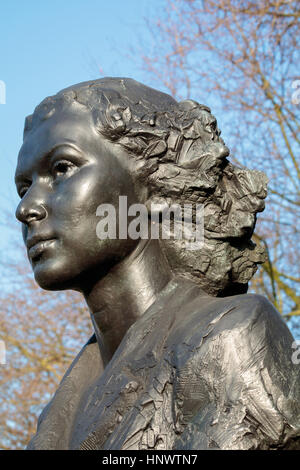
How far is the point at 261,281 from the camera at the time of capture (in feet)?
34.4

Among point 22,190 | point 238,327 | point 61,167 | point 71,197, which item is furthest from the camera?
point 22,190

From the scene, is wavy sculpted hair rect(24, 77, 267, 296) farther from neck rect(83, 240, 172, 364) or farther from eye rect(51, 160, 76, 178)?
eye rect(51, 160, 76, 178)

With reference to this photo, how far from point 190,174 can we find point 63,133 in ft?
1.92

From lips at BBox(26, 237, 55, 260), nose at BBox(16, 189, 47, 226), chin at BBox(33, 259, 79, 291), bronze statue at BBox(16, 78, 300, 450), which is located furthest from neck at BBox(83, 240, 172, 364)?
nose at BBox(16, 189, 47, 226)

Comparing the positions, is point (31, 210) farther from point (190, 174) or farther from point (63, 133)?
point (190, 174)

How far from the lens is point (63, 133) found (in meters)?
3.50

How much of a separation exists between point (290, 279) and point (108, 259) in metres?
7.04

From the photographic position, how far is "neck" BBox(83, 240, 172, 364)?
349 centimetres

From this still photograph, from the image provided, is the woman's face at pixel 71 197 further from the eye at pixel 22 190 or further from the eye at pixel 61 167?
the eye at pixel 22 190

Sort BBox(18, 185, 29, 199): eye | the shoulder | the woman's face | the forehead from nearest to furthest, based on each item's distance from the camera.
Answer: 1. the shoulder
2. the woman's face
3. the forehead
4. BBox(18, 185, 29, 199): eye

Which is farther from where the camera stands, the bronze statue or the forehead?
the forehead

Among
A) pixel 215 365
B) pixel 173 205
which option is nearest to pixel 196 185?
pixel 173 205

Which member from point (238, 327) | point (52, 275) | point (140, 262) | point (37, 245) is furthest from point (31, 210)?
point (238, 327)

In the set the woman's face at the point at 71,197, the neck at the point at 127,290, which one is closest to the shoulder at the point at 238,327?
the neck at the point at 127,290
